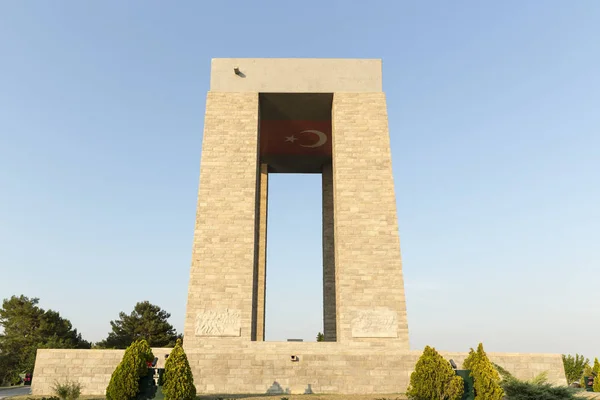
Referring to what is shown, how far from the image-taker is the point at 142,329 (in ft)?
134

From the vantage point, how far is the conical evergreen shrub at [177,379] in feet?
37.0

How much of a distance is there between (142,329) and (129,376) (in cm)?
3174

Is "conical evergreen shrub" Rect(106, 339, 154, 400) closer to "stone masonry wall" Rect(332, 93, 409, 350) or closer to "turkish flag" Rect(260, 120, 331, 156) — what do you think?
"stone masonry wall" Rect(332, 93, 409, 350)

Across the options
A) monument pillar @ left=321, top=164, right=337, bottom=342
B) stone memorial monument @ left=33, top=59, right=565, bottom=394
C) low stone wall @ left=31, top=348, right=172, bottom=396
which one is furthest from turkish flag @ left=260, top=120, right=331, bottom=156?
low stone wall @ left=31, top=348, right=172, bottom=396

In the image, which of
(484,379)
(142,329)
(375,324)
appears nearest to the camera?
(484,379)

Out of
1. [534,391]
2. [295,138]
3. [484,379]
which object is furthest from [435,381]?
[295,138]

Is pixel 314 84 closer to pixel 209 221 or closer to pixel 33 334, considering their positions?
pixel 209 221

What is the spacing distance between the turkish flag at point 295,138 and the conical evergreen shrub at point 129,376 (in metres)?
15.2

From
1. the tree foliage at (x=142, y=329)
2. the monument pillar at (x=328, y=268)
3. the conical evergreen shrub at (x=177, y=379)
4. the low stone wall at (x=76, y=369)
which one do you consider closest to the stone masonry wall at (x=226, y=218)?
the low stone wall at (x=76, y=369)

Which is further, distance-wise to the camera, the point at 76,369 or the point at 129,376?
the point at 76,369

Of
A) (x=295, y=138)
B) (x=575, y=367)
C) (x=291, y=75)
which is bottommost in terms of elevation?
(x=575, y=367)

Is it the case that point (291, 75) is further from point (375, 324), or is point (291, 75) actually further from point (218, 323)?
point (375, 324)

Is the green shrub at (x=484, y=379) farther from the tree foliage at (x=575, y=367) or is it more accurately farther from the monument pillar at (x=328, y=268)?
the tree foliage at (x=575, y=367)

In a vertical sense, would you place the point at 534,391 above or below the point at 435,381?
below
